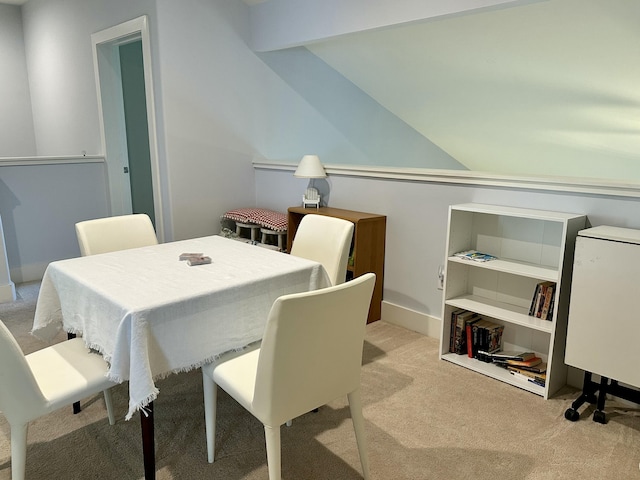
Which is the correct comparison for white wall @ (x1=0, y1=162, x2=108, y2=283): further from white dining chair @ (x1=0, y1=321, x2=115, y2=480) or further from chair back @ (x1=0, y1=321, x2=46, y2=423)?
chair back @ (x1=0, y1=321, x2=46, y2=423)

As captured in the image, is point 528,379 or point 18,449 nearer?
point 18,449

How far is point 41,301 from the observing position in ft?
6.67

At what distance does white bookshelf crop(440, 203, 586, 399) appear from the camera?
232 centimetres

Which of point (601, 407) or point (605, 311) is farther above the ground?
point (605, 311)

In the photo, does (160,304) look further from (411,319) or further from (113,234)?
(411,319)

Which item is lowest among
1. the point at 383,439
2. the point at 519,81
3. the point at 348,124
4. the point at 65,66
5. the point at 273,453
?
the point at 383,439

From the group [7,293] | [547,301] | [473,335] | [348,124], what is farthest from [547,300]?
[7,293]

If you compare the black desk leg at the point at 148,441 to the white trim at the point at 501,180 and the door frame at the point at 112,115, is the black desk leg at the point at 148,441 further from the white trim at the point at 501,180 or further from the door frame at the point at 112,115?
the door frame at the point at 112,115

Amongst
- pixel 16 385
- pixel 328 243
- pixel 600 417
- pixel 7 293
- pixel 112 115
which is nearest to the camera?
pixel 16 385

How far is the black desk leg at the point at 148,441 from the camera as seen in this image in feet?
5.34

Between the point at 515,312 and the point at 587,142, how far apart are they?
237 centimetres

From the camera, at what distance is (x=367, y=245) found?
3.16 metres

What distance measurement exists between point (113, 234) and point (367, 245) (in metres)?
1.53

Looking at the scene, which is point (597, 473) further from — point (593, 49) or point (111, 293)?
point (593, 49)
